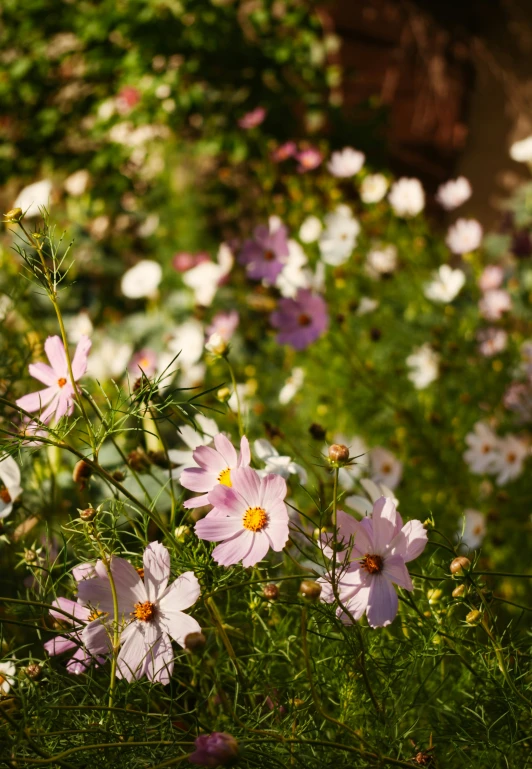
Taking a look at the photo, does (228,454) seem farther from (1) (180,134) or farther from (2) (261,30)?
(1) (180,134)

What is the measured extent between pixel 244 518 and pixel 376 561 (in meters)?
0.10

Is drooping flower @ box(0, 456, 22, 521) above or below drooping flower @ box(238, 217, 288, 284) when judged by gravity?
above

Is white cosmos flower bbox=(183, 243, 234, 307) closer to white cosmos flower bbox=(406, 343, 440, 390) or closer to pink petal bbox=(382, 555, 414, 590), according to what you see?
white cosmos flower bbox=(406, 343, 440, 390)

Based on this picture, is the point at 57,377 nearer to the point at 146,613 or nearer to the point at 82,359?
the point at 82,359

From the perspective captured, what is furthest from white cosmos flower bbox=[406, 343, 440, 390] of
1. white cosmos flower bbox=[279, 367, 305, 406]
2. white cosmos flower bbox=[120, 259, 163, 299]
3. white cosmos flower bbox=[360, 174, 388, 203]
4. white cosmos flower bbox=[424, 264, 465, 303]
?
white cosmos flower bbox=[120, 259, 163, 299]

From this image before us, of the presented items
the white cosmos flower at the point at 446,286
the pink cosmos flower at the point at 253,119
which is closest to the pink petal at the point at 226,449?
the white cosmos flower at the point at 446,286

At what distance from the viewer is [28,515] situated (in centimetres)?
78

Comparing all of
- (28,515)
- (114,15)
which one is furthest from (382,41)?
(28,515)

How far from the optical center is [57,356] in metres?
0.65

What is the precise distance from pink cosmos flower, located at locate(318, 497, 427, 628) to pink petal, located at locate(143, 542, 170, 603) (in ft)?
0.38

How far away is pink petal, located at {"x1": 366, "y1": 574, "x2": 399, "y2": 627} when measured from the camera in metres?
0.52

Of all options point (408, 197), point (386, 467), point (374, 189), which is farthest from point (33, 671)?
point (374, 189)

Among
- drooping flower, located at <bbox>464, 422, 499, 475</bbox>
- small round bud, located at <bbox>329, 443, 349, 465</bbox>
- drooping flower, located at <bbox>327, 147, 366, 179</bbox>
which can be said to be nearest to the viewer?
small round bud, located at <bbox>329, 443, 349, 465</bbox>

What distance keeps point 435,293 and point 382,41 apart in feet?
4.72
